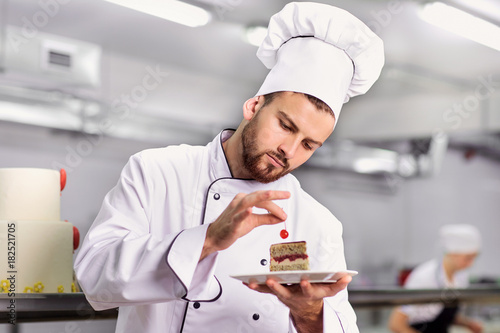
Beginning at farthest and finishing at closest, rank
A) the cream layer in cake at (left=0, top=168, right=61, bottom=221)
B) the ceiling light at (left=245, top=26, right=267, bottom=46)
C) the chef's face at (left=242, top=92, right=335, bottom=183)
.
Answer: the ceiling light at (left=245, top=26, right=267, bottom=46)
the cream layer in cake at (left=0, top=168, right=61, bottom=221)
the chef's face at (left=242, top=92, right=335, bottom=183)

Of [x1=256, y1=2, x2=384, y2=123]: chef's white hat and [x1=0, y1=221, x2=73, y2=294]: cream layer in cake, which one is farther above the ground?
[x1=256, y1=2, x2=384, y2=123]: chef's white hat

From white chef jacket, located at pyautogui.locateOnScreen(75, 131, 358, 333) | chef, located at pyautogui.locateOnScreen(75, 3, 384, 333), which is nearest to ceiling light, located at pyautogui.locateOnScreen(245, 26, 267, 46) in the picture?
chef, located at pyautogui.locateOnScreen(75, 3, 384, 333)

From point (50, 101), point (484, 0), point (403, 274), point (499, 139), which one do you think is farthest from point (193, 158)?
point (499, 139)

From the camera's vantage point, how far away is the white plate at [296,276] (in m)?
0.97

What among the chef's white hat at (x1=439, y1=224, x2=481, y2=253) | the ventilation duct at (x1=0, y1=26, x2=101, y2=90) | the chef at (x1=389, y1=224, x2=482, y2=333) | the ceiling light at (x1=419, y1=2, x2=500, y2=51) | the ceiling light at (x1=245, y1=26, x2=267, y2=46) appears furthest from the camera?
the chef's white hat at (x1=439, y1=224, x2=481, y2=253)

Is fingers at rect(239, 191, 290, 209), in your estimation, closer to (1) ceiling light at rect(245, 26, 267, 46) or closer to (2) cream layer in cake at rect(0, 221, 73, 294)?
(2) cream layer in cake at rect(0, 221, 73, 294)

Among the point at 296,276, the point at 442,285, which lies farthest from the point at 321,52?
the point at 442,285

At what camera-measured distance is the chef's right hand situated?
884 mm

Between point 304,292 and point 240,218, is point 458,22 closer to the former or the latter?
point 304,292

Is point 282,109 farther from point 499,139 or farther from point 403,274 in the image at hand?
point 499,139

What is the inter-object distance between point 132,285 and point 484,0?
3173 mm

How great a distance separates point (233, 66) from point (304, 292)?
3711mm

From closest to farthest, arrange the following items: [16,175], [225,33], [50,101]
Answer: [16,175], [50,101], [225,33]

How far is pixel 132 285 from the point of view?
0.98 meters
